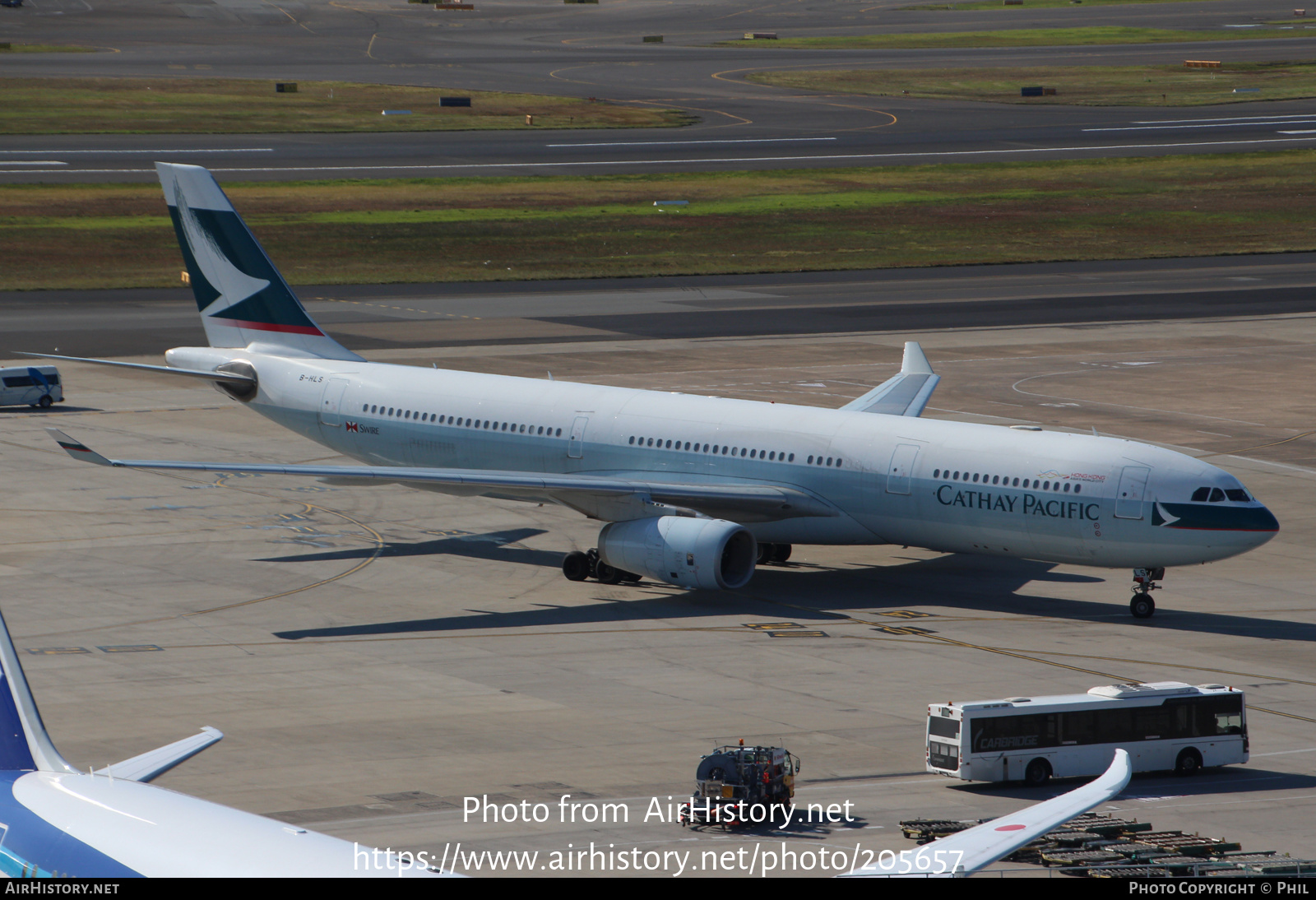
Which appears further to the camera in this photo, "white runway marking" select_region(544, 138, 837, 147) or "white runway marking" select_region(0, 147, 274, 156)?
"white runway marking" select_region(544, 138, 837, 147)

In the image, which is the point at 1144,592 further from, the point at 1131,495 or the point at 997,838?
the point at 997,838

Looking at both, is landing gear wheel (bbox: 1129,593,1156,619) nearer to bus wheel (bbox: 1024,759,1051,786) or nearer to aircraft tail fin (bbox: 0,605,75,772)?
bus wheel (bbox: 1024,759,1051,786)

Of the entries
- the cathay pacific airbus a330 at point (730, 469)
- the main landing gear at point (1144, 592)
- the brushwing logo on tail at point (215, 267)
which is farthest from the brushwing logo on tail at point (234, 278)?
the main landing gear at point (1144, 592)

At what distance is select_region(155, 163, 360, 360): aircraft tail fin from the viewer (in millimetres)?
56125

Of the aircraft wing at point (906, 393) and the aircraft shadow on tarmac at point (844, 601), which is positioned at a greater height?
the aircraft wing at point (906, 393)

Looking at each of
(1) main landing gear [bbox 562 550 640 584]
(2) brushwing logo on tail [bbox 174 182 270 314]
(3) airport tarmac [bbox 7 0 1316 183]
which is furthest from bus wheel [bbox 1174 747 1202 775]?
(3) airport tarmac [bbox 7 0 1316 183]

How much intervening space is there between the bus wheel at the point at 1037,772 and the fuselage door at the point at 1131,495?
1205 centimetres

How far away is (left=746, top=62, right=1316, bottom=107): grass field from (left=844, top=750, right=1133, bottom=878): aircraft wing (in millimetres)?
169332

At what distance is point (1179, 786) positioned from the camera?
31078 millimetres

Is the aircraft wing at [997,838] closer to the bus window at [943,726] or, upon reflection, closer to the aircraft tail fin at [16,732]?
the aircraft tail fin at [16,732]

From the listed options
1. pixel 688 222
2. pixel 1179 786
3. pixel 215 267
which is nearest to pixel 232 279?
pixel 215 267

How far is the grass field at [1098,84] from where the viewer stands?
17975 cm

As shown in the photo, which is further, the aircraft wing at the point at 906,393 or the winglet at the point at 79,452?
the aircraft wing at the point at 906,393

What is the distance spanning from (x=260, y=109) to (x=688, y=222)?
63.9 m
